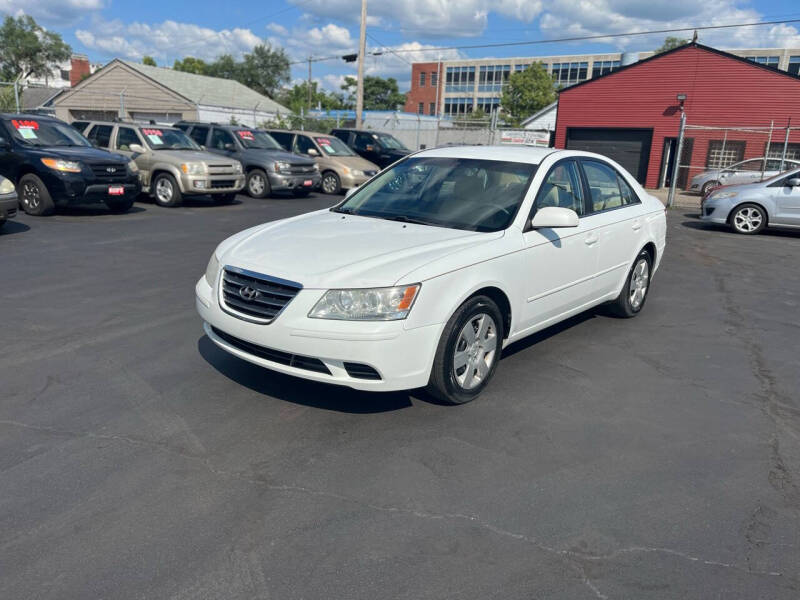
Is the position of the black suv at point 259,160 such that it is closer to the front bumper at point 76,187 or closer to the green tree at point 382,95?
the front bumper at point 76,187

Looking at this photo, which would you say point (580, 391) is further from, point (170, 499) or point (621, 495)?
point (170, 499)

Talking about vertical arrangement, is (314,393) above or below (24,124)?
below

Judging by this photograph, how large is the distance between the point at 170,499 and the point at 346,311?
1353mm

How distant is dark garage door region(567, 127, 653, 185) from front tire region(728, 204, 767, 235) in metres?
15.5

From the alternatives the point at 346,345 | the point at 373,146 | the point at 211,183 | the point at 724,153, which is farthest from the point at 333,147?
the point at 724,153

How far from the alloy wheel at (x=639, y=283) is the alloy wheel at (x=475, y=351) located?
264 cm

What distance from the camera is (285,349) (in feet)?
12.6

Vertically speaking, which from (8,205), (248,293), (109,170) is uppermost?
(109,170)

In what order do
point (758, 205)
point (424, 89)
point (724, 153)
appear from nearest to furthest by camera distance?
point (758, 205) → point (724, 153) → point (424, 89)

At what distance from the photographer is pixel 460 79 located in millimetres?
88875

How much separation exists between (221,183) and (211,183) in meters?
0.29

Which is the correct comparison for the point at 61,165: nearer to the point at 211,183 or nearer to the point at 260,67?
the point at 211,183

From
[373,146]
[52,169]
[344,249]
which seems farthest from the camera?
[373,146]

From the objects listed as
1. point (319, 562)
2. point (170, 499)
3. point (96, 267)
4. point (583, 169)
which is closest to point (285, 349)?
point (170, 499)
